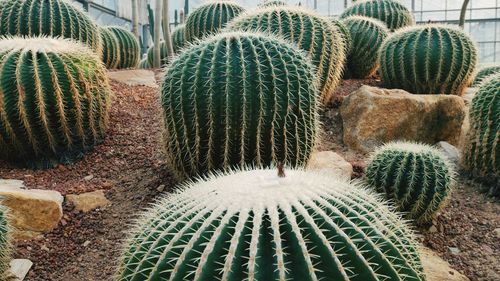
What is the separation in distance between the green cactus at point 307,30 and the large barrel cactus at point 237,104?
1.29m

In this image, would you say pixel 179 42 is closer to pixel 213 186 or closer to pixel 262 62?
pixel 262 62

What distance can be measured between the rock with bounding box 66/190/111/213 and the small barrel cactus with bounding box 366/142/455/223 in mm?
1788

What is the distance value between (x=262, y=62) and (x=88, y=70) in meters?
1.62

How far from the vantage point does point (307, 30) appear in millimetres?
4914

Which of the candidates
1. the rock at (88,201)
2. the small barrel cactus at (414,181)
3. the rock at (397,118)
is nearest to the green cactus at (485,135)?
the rock at (397,118)

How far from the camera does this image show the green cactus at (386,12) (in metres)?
8.41

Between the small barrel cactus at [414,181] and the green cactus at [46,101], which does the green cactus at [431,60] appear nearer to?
the small barrel cactus at [414,181]

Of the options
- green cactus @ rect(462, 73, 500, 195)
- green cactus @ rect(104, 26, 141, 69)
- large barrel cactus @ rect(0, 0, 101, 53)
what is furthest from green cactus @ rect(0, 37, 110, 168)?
green cactus @ rect(104, 26, 141, 69)

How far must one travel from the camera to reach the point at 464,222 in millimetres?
4141

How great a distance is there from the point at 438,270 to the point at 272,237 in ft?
6.12

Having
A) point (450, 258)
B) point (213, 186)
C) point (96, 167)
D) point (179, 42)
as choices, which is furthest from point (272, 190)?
point (179, 42)

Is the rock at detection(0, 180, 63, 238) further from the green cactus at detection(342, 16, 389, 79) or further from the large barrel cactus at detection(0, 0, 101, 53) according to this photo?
the green cactus at detection(342, 16, 389, 79)

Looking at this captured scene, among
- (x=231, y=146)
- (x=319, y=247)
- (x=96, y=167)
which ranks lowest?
(x=96, y=167)

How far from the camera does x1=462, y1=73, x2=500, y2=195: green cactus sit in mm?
4465
